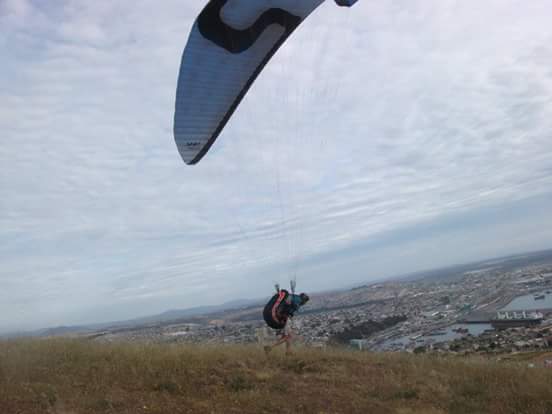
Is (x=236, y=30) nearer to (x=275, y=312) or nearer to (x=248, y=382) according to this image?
(x=275, y=312)

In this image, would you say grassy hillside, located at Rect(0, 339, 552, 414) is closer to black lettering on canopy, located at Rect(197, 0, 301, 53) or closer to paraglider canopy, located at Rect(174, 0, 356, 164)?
paraglider canopy, located at Rect(174, 0, 356, 164)

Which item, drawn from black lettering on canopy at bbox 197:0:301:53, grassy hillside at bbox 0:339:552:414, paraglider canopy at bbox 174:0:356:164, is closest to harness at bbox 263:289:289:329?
grassy hillside at bbox 0:339:552:414

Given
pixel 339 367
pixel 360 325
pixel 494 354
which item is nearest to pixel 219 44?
pixel 339 367

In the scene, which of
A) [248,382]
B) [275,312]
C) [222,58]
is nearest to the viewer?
[222,58]

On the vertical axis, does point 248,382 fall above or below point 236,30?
below

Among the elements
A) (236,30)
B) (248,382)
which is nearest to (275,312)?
(248,382)

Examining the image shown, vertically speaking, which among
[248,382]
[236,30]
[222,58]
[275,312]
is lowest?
[248,382]

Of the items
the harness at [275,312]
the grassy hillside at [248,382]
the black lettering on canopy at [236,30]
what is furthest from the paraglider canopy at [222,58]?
the grassy hillside at [248,382]
